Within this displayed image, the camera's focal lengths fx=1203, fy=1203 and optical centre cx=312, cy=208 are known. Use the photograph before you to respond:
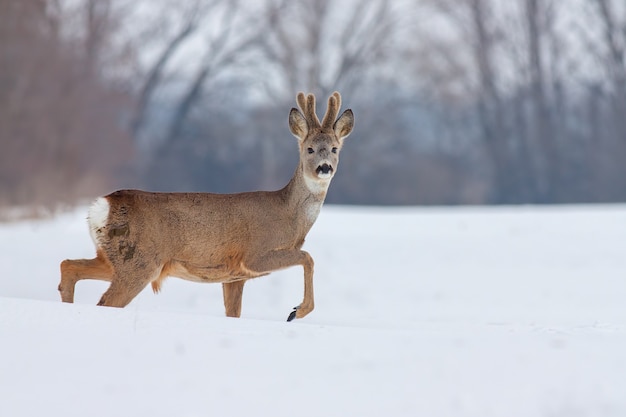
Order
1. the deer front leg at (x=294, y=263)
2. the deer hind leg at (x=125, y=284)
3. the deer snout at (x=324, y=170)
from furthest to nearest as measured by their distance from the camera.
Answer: the deer snout at (x=324, y=170) → the deer front leg at (x=294, y=263) → the deer hind leg at (x=125, y=284)

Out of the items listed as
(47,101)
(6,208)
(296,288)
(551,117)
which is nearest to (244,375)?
(296,288)

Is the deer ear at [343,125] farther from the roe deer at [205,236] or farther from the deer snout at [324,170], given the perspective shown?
the deer snout at [324,170]

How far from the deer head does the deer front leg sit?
22.4 inches

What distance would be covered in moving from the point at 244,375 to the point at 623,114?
1359 inches

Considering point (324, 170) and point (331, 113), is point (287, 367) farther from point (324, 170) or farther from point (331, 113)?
point (331, 113)

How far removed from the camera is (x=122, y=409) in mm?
5125

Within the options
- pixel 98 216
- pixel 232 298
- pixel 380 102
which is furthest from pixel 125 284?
pixel 380 102

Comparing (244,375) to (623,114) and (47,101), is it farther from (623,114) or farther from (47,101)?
(623,114)

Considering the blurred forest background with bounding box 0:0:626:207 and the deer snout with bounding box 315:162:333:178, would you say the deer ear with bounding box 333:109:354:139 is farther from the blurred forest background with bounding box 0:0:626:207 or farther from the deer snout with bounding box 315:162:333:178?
the blurred forest background with bounding box 0:0:626:207

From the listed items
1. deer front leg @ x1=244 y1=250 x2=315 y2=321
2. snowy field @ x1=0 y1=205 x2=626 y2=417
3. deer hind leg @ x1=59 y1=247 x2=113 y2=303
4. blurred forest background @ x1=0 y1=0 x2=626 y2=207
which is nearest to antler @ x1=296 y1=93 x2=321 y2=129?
deer front leg @ x1=244 y1=250 x2=315 y2=321

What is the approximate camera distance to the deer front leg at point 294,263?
7.71m

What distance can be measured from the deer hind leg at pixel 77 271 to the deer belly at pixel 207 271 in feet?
1.28

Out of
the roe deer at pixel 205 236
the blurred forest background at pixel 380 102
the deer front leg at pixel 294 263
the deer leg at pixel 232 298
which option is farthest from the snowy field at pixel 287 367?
the blurred forest background at pixel 380 102

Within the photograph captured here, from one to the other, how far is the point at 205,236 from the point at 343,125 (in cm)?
141
